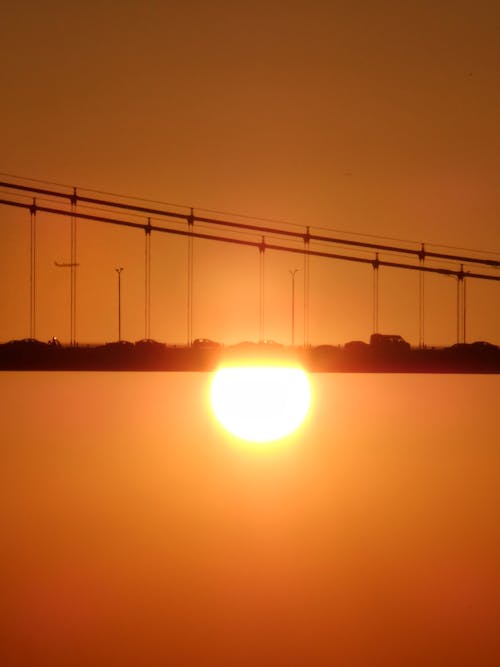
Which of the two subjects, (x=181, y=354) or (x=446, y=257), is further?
(x=446, y=257)

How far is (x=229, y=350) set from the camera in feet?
161

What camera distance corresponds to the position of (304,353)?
49.3 m

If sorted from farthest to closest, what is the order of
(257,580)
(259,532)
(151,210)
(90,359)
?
1. (151,210)
2. (90,359)
3. (259,532)
4. (257,580)

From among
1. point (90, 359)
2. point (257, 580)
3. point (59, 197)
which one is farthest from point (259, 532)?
point (59, 197)

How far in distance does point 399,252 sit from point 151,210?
9.29 meters

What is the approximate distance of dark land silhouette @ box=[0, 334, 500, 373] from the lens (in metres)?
46.1

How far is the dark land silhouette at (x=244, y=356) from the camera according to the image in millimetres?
46062

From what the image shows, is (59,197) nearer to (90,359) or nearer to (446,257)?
(90,359)

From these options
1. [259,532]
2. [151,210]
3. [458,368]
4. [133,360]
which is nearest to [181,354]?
[133,360]

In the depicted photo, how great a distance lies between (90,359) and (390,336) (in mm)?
12434

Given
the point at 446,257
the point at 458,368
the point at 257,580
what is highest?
the point at 446,257

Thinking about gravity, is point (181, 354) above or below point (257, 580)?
above

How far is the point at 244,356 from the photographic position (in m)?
50.3

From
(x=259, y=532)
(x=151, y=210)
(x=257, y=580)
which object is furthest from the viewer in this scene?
(x=151, y=210)
